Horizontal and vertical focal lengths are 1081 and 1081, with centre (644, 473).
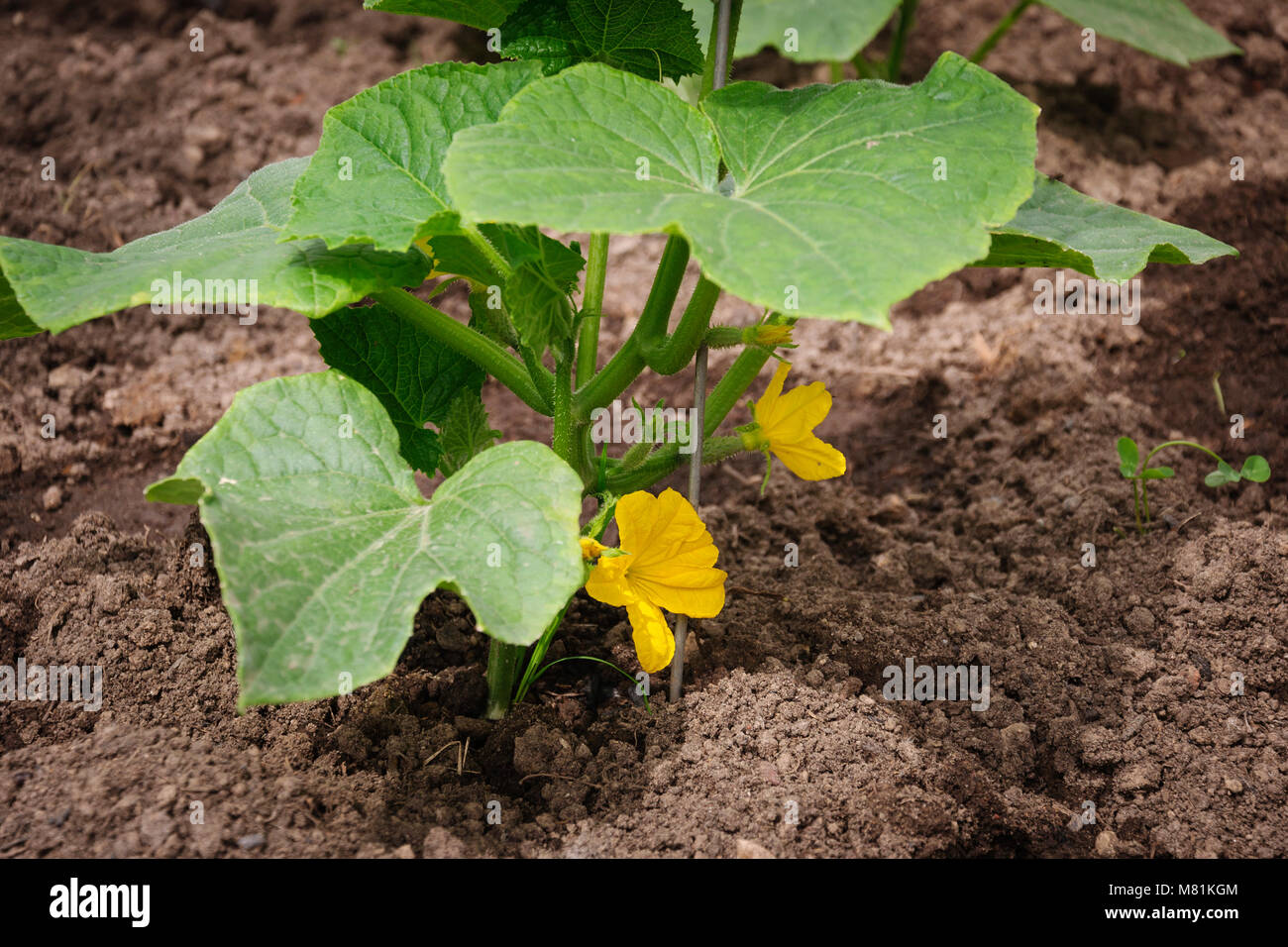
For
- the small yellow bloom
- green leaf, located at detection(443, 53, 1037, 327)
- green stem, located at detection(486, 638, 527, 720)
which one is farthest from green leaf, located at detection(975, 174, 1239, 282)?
green stem, located at detection(486, 638, 527, 720)

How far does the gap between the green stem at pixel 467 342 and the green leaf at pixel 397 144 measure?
0.16 m

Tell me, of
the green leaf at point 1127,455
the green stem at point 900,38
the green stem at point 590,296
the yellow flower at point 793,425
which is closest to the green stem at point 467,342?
the green stem at point 590,296

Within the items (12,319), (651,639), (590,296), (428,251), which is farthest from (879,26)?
(12,319)

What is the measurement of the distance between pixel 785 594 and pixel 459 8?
48.9 inches

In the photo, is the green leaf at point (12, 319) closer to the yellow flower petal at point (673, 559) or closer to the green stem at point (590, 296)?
the green stem at point (590, 296)

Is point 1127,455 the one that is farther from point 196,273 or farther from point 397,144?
point 196,273

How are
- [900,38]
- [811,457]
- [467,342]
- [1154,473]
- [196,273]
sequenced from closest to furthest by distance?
[196,273] → [467,342] → [811,457] → [1154,473] → [900,38]

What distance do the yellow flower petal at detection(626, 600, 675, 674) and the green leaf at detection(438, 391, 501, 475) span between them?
0.46m

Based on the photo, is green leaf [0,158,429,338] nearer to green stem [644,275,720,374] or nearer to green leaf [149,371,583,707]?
green leaf [149,371,583,707]

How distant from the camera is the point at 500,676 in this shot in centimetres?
181

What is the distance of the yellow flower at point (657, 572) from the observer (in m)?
1.64

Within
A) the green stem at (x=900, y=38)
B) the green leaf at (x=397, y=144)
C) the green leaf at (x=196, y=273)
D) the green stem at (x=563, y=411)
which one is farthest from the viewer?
the green stem at (x=900, y=38)

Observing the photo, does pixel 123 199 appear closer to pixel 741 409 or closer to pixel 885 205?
pixel 741 409
